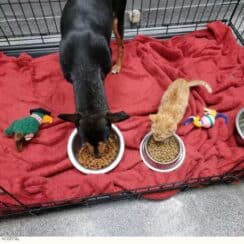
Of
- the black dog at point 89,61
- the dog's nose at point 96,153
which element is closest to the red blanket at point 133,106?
the dog's nose at point 96,153

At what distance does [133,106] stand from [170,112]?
0.40m

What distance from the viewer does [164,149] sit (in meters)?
1.98

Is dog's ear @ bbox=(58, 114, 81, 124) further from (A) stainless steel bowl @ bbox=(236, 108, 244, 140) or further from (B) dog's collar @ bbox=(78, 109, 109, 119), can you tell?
(A) stainless steel bowl @ bbox=(236, 108, 244, 140)

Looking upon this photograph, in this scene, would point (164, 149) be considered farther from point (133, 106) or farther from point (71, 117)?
point (71, 117)

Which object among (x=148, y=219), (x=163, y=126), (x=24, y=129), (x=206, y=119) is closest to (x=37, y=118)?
(x=24, y=129)

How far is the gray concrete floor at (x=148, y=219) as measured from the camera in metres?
1.83

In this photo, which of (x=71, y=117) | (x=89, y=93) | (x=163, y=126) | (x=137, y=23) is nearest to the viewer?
(x=71, y=117)

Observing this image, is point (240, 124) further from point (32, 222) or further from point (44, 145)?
point (32, 222)

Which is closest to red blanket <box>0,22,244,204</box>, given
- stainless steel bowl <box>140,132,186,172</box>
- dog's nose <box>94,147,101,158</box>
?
stainless steel bowl <box>140,132,186,172</box>

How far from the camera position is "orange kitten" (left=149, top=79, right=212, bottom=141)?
1.85m

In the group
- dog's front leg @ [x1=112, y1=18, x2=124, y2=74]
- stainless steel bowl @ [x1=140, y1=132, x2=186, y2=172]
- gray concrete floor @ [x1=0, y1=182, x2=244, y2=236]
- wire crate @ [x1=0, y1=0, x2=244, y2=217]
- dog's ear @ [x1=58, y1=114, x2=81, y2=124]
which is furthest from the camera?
wire crate @ [x1=0, y1=0, x2=244, y2=217]

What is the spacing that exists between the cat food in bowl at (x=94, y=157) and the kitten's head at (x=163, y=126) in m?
0.26

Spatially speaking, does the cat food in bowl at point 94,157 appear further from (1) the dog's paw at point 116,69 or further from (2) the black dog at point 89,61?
(1) the dog's paw at point 116,69

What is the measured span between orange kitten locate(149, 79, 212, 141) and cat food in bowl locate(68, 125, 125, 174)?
10.5 inches
